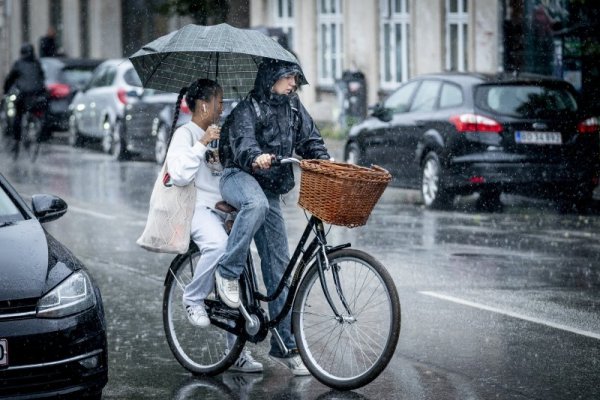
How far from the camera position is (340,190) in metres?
6.85

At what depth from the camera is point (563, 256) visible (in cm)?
1250

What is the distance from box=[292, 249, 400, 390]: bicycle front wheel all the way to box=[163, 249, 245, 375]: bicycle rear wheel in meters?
0.47

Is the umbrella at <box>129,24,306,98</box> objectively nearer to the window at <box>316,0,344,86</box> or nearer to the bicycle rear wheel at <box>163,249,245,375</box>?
the bicycle rear wheel at <box>163,249,245,375</box>

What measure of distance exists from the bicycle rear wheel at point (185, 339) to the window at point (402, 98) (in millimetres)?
9993

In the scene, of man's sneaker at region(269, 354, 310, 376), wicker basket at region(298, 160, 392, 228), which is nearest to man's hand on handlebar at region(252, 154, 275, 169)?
wicker basket at region(298, 160, 392, 228)

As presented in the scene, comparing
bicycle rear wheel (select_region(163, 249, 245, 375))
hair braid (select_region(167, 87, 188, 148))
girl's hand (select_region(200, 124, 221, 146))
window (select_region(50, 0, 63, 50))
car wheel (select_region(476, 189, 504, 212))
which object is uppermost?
window (select_region(50, 0, 63, 50))

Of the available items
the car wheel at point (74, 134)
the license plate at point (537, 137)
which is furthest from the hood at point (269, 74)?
the car wheel at point (74, 134)

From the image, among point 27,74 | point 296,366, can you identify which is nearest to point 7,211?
point 296,366

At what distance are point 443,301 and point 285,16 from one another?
25.0 meters

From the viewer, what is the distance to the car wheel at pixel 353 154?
1880 cm

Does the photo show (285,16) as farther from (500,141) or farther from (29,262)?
(29,262)

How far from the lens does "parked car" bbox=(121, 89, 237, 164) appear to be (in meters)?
23.7

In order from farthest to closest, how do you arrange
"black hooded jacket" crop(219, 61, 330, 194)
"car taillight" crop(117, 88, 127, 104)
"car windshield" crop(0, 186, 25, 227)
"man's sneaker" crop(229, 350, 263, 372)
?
"car taillight" crop(117, 88, 127, 104), "man's sneaker" crop(229, 350, 263, 372), "black hooded jacket" crop(219, 61, 330, 194), "car windshield" crop(0, 186, 25, 227)

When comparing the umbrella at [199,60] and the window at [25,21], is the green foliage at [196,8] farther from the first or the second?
the window at [25,21]
